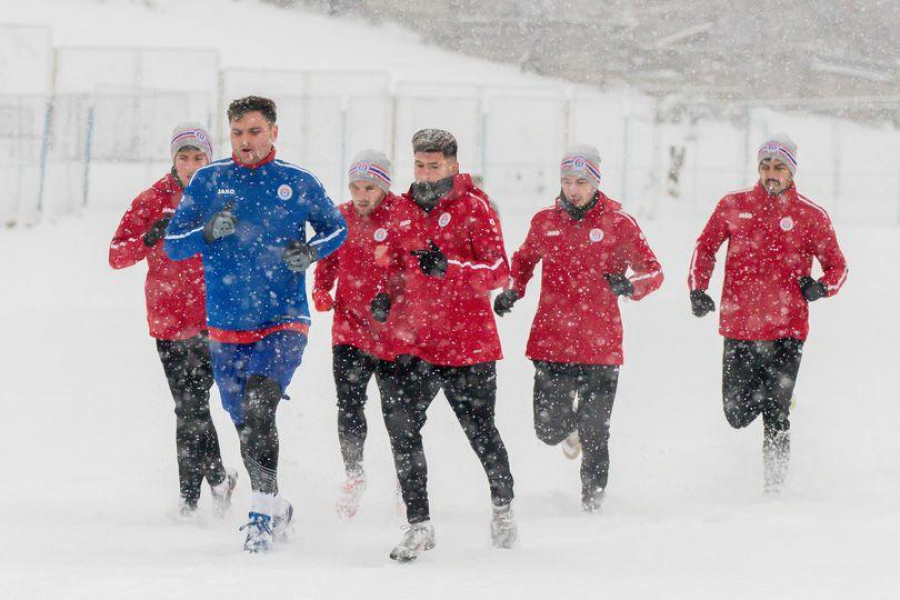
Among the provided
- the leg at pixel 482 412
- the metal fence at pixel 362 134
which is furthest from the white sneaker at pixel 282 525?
the metal fence at pixel 362 134

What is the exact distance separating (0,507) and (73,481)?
2.45 feet

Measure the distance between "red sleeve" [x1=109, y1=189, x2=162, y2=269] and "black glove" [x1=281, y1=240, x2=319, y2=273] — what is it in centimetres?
115

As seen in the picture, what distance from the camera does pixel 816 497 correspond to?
253 inches

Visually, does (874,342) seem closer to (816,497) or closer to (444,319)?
(816,497)

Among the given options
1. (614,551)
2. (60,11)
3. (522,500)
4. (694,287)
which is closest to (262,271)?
(614,551)

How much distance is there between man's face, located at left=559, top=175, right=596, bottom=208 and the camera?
244 inches

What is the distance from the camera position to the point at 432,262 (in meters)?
4.86

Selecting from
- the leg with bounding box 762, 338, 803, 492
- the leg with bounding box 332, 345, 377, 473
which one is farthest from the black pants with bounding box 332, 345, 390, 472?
the leg with bounding box 762, 338, 803, 492

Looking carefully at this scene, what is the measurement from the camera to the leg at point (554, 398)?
6.36 m

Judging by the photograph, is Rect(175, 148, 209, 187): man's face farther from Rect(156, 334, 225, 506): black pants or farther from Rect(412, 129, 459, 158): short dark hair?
Rect(412, 129, 459, 158): short dark hair

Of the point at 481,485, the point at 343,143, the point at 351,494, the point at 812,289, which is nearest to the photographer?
the point at 351,494

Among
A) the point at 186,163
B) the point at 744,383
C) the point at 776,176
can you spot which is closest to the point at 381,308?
the point at 186,163

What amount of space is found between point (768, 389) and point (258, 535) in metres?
3.24

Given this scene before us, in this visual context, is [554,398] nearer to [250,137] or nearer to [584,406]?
[584,406]
